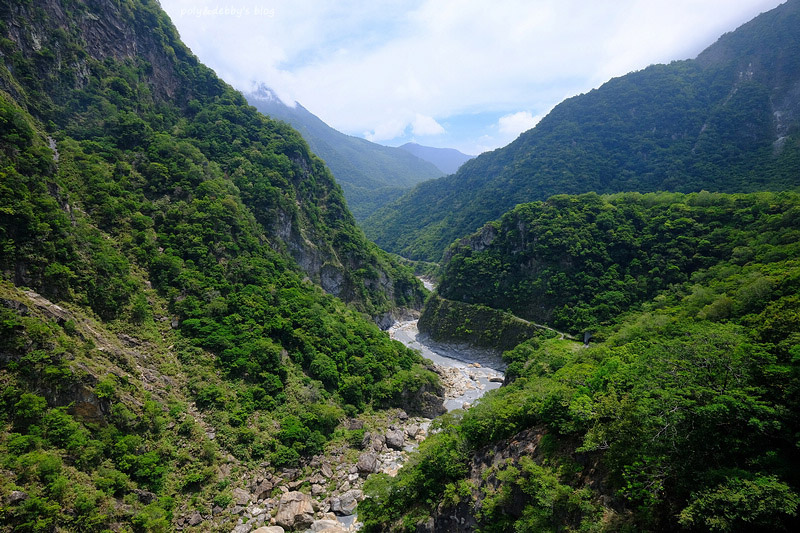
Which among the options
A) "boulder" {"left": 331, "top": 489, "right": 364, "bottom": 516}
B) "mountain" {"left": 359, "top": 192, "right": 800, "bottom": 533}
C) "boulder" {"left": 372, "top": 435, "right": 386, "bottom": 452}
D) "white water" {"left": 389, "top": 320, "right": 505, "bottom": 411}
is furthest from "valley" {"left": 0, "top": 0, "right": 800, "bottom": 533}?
"boulder" {"left": 372, "top": 435, "right": 386, "bottom": 452}

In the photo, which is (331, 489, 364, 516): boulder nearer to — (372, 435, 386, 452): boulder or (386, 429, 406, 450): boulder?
(372, 435, 386, 452): boulder

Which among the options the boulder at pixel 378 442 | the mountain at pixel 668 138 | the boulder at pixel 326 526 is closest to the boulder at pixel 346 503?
the boulder at pixel 326 526

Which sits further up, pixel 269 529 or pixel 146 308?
pixel 146 308

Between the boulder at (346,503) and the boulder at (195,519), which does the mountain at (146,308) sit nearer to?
the boulder at (195,519)

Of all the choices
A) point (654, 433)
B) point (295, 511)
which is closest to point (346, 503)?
point (295, 511)

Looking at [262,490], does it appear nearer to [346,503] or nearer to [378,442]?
[346,503]

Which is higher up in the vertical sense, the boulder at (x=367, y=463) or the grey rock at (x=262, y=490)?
the boulder at (x=367, y=463)
